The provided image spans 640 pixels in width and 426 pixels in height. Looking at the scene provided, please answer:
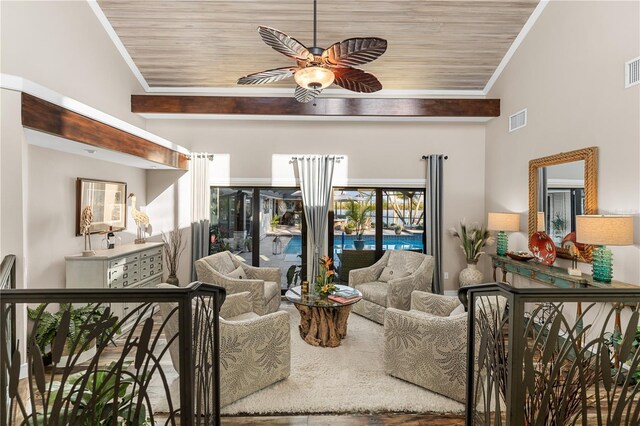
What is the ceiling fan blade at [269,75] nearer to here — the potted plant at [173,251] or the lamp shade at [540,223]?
the potted plant at [173,251]

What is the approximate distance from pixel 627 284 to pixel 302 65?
3.48 m

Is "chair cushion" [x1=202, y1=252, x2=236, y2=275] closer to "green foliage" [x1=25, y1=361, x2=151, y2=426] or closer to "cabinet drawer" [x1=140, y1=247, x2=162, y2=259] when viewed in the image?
"cabinet drawer" [x1=140, y1=247, x2=162, y2=259]

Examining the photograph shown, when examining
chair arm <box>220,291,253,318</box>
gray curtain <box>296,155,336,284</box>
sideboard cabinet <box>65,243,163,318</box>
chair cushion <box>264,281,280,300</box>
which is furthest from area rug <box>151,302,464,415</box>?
gray curtain <box>296,155,336,284</box>

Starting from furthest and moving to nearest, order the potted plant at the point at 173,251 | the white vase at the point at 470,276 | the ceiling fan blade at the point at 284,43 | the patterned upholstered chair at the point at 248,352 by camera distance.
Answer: the potted plant at the point at 173,251 → the white vase at the point at 470,276 → the patterned upholstered chair at the point at 248,352 → the ceiling fan blade at the point at 284,43

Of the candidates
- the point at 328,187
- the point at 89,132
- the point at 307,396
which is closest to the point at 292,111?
the point at 328,187

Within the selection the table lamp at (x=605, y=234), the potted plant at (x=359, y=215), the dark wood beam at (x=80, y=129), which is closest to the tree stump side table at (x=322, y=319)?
the potted plant at (x=359, y=215)

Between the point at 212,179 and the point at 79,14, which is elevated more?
the point at 79,14

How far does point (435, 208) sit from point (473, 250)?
873 mm

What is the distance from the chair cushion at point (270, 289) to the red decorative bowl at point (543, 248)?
3339 millimetres

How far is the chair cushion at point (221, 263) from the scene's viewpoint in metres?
4.41

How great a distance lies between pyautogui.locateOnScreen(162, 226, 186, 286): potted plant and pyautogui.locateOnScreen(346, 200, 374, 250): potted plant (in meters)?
2.84

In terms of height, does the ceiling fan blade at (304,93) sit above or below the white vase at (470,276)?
above

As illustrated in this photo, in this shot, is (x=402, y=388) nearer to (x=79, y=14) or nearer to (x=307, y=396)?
(x=307, y=396)

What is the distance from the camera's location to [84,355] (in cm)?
330
